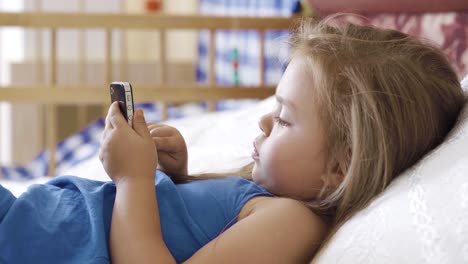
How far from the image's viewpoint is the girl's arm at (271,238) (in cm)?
73

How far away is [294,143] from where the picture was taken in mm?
821

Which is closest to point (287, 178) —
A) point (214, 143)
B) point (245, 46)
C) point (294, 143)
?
point (294, 143)

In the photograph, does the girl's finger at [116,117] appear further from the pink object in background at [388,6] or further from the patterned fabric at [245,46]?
the patterned fabric at [245,46]

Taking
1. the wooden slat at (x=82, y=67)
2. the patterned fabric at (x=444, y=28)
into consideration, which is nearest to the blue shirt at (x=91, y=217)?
the patterned fabric at (x=444, y=28)

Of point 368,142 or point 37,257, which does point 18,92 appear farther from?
point 368,142

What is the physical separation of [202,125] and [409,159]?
0.91m

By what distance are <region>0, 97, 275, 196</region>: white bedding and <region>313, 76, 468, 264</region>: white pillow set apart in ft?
1.35

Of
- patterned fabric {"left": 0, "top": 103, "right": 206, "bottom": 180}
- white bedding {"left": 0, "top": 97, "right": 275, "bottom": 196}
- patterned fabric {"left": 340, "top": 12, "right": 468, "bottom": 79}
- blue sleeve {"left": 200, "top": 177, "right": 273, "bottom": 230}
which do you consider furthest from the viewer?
patterned fabric {"left": 0, "top": 103, "right": 206, "bottom": 180}

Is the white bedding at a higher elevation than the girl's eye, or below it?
below

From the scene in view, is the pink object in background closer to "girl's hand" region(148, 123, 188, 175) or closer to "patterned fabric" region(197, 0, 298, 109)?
"patterned fabric" region(197, 0, 298, 109)

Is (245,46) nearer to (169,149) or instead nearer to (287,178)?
(169,149)

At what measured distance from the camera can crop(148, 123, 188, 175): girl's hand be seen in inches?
37.7

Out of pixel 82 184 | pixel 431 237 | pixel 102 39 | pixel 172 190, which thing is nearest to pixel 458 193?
pixel 431 237

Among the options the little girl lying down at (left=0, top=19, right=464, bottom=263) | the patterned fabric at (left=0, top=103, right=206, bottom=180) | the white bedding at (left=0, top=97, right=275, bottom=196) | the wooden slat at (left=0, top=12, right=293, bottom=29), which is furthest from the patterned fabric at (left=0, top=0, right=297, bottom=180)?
the little girl lying down at (left=0, top=19, right=464, bottom=263)
